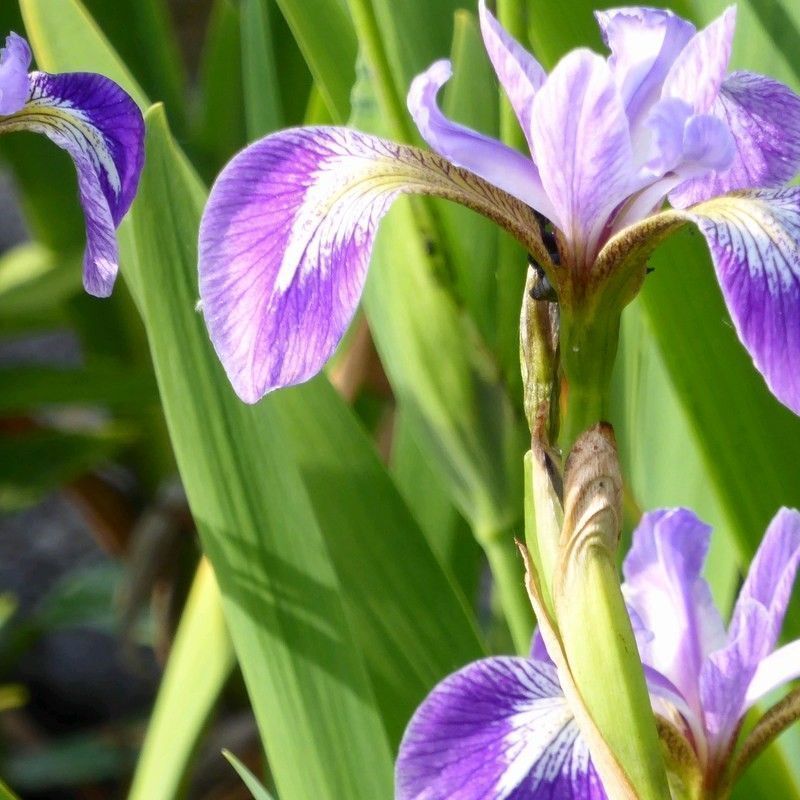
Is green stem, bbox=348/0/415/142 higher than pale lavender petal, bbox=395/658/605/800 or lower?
higher

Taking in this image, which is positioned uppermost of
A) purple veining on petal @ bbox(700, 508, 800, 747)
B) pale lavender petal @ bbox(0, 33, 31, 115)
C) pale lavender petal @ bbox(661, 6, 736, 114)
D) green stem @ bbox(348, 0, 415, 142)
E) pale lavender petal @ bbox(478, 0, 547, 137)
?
pale lavender petal @ bbox(0, 33, 31, 115)

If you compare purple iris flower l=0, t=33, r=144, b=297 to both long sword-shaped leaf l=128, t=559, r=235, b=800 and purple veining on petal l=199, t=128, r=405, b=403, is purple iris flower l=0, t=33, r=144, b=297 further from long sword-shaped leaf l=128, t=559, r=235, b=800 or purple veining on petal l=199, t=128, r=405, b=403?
long sword-shaped leaf l=128, t=559, r=235, b=800

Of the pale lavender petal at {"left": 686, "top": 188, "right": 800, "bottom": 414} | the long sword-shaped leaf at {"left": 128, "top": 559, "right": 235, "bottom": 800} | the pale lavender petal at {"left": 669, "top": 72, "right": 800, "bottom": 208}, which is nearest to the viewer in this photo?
the pale lavender petal at {"left": 686, "top": 188, "right": 800, "bottom": 414}

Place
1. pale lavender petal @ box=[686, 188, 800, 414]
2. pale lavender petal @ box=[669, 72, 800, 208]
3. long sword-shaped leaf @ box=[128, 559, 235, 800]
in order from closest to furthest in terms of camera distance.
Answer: pale lavender petal @ box=[686, 188, 800, 414]
pale lavender petal @ box=[669, 72, 800, 208]
long sword-shaped leaf @ box=[128, 559, 235, 800]

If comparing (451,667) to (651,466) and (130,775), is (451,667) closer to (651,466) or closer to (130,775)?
(651,466)

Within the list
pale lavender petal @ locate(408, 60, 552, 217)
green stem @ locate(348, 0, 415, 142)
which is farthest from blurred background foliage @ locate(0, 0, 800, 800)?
pale lavender petal @ locate(408, 60, 552, 217)

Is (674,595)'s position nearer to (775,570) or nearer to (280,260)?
(775,570)

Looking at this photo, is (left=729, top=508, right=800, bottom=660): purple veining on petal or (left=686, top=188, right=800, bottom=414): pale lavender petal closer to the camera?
(left=686, top=188, right=800, bottom=414): pale lavender petal
